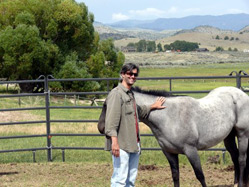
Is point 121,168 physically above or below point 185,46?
above

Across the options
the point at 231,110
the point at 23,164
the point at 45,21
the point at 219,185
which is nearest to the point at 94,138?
Answer: the point at 23,164

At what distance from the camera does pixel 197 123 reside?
5504 mm

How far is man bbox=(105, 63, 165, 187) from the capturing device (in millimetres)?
4258

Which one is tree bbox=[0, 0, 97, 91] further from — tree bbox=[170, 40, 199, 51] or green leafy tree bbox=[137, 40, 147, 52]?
green leafy tree bbox=[137, 40, 147, 52]

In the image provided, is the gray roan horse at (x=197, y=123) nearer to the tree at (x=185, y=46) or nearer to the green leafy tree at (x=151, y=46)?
the tree at (x=185, y=46)

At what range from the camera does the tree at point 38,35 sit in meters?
28.3

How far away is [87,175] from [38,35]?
878 inches

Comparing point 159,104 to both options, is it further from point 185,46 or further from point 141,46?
point 141,46

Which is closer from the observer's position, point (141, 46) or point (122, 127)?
point (122, 127)

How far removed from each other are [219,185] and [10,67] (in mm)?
25264

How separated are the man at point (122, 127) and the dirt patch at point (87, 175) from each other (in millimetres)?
2467

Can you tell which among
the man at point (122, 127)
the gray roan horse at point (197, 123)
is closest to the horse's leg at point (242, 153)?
the gray roan horse at point (197, 123)

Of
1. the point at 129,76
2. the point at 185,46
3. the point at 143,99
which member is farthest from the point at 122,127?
the point at 185,46

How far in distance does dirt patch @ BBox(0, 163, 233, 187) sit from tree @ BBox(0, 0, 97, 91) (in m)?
20.9
